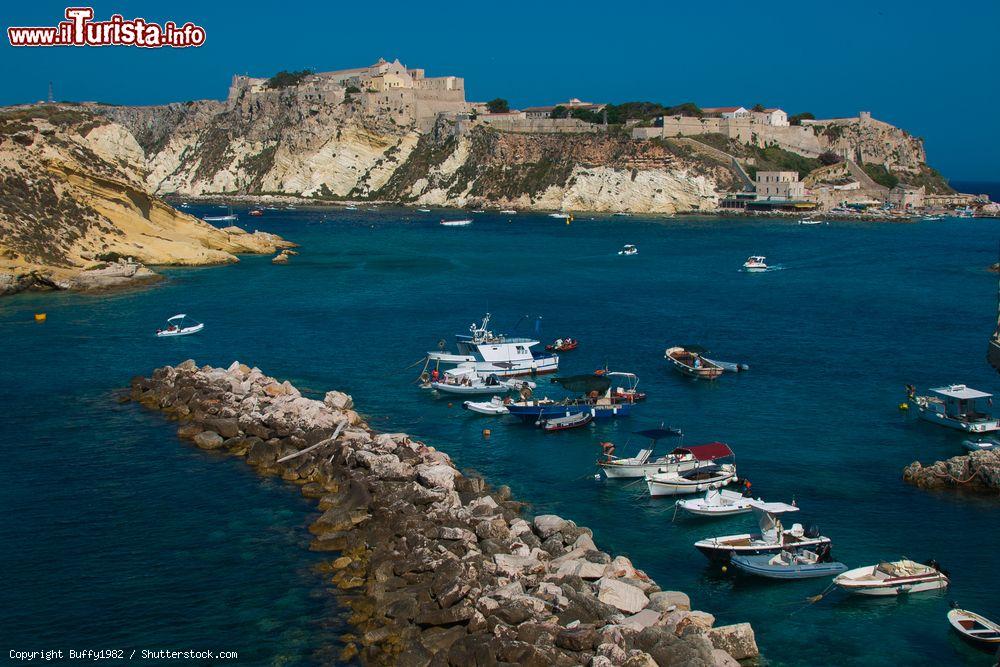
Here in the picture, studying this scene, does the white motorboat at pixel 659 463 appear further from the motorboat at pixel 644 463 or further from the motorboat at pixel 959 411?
the motorboat at pixel 959 411

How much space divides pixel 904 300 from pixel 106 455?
4770cm

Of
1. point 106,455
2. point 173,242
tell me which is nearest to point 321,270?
point 173,242

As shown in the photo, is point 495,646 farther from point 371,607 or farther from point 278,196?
point 278,196

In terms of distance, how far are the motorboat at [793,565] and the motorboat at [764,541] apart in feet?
0.66

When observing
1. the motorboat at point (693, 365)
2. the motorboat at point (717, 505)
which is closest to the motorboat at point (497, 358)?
the motorboat at point (693, 365)

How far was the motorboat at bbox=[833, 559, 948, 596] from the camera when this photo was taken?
66.2 ft

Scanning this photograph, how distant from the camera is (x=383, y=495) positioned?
936 inches

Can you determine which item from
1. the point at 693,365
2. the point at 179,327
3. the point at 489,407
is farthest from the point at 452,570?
the point at 179,327

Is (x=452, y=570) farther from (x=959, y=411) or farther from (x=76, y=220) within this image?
(x=76, y=220)

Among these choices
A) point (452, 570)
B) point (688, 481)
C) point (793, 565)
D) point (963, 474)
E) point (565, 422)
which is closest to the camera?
point (452, 570)

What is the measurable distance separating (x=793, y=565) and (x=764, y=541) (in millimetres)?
1164

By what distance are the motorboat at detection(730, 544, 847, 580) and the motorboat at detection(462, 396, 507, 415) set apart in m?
13.7

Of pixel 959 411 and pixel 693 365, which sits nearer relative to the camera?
pixel 959 411

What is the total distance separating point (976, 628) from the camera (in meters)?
18.4
